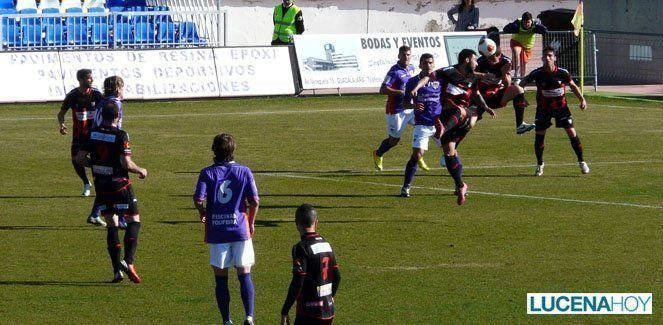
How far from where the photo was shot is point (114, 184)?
1390 cm

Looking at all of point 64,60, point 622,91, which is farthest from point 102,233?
point 622,91

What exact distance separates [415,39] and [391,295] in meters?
23.7

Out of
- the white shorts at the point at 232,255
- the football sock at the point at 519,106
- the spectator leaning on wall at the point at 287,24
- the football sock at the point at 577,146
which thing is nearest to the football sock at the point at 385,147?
the football sock at the point at 577,146

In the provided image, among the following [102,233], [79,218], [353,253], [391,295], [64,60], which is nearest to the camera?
[391,295]

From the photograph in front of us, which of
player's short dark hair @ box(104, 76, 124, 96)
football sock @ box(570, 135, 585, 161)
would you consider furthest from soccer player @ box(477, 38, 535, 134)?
player's short dark hair @ box(104, 76, 124, 96)

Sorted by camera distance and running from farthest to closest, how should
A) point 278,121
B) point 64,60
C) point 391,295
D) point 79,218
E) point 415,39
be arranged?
point 415,39, point 64,60, point 278,121, point 79,218, point 391,295

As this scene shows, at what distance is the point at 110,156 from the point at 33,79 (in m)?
19.6

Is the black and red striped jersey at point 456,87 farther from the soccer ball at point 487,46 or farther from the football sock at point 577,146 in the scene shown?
the football sock at point 577,146

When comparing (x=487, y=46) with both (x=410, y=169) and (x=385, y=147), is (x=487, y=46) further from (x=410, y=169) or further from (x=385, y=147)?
(x=410, y=169)

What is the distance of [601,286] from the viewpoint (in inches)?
528

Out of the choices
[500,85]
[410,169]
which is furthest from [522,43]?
[410,169]

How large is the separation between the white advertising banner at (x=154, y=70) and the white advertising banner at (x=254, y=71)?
0.95 feet

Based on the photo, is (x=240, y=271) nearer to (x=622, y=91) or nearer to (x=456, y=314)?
(x=456, y=314)

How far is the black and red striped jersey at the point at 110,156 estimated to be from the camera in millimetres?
13883
